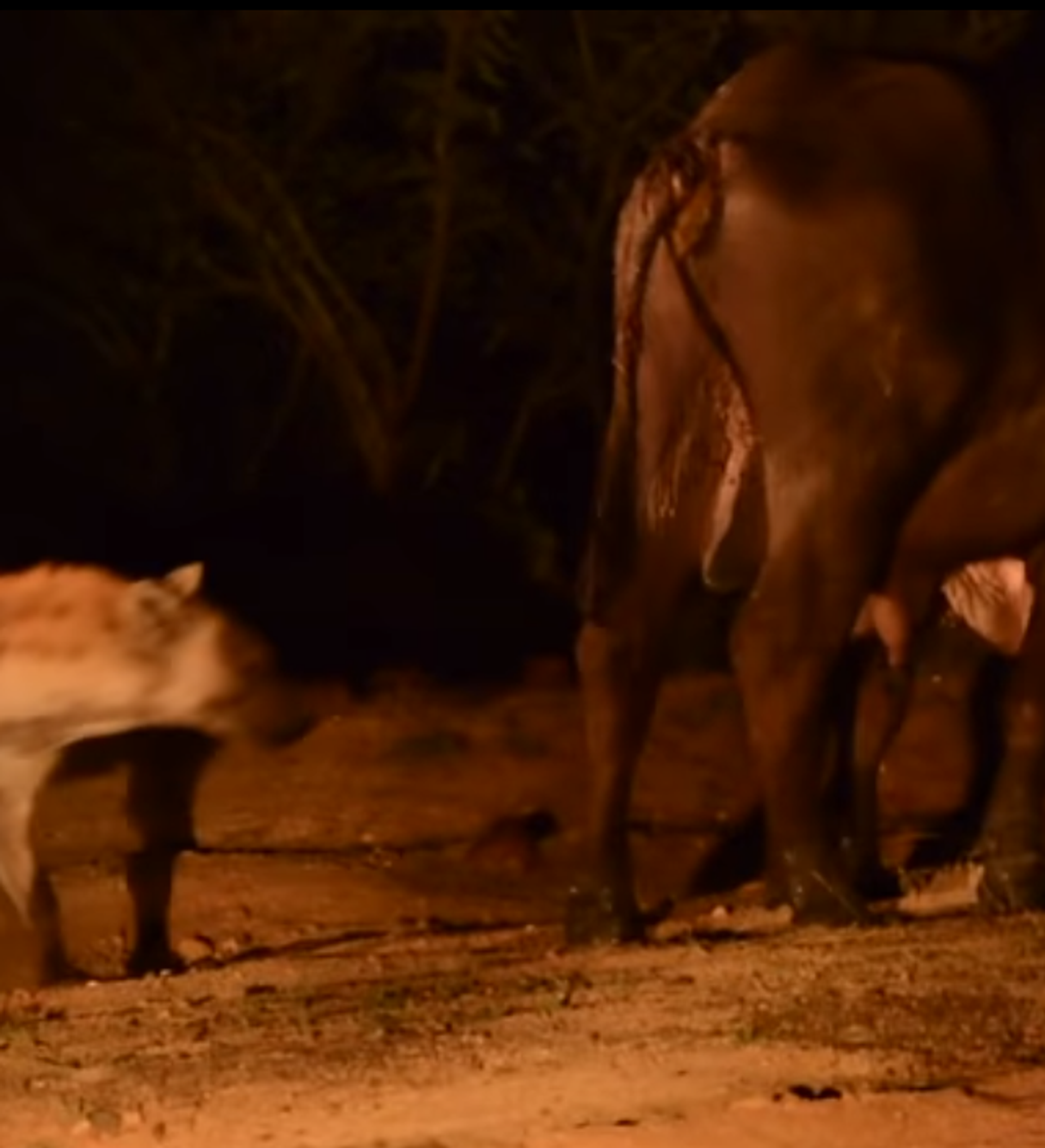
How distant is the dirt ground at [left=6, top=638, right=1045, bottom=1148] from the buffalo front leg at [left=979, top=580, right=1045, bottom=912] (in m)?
0.19

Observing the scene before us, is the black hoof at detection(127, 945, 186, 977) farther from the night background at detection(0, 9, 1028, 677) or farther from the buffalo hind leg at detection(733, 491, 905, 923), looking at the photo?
the night background at detection(0, 9, 1028, 677)

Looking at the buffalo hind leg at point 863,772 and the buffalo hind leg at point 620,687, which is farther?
the buffalo hind leg at point 863,772

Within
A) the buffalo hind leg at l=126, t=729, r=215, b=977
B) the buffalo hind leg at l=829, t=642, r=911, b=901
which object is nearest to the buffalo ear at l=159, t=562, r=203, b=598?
the buffalo hind leg at l=126, t=729, r=215, b=977

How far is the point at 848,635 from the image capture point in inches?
330

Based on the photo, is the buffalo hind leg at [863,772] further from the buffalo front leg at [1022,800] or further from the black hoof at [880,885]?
the buffalo front leg at [1022,800]

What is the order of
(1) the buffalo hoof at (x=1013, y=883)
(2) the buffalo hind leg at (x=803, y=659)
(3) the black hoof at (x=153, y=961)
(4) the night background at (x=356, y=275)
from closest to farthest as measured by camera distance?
(2) the buffalo hind leg at (x=803, y=659)
(1) the buffalo hoof at (x=1013, y=883)
(3) the black hoof at (x=153, y=961)
(4) the night background at (x=356, y=275)

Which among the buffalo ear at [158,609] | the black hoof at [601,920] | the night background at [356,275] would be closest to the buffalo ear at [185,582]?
the buffalo ear at [158,609]

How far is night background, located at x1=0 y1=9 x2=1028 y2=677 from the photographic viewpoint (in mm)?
16719

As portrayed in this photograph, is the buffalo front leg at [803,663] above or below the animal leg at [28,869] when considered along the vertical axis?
above

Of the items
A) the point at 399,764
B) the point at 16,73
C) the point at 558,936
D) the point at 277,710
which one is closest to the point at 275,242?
the point at 16,73

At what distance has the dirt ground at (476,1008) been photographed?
242 inches

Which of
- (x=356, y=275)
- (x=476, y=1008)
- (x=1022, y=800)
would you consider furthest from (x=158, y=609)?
(x=356, y=275)

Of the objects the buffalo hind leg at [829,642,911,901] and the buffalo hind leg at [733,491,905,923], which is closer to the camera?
the buffalo hind leg at [733,491,905,923]

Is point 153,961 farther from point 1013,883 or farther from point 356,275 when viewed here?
point 356,275
